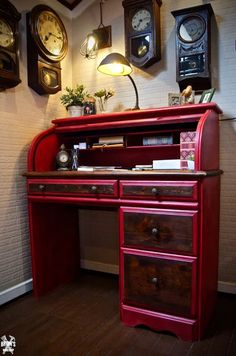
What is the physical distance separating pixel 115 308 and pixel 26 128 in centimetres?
153

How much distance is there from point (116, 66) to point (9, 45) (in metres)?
0.79

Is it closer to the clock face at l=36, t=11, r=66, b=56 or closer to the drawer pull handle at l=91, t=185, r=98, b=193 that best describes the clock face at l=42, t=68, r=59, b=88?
the clock face at l=36, t=11, r=66, b=56

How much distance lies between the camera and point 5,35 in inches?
78.4

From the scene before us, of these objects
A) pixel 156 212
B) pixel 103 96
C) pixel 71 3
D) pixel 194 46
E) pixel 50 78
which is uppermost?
pixel 71 3

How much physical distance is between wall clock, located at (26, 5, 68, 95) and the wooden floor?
1.67 metres

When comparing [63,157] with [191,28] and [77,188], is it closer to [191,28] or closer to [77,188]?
[77,188]

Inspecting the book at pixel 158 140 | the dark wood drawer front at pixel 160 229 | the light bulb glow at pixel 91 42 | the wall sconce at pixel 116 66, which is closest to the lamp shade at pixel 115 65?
the wall sconce at pixel 116 66

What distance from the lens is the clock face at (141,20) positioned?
219 centimetres

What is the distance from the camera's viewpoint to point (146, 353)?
5.02ft

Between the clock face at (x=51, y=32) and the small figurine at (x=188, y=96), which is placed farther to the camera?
the clock face at (x=51, y=32)

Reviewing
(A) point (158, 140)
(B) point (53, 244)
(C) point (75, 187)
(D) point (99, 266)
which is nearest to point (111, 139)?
(A) point (158, 140)

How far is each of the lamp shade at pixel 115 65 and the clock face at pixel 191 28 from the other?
451 mm

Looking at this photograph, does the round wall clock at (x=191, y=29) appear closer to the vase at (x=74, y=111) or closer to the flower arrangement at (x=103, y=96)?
the flower arrangement at (x=103, y=96)

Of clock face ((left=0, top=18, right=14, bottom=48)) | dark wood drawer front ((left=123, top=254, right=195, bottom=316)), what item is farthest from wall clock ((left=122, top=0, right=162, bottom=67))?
dark wood drawer front ((left=123, top=254, right=195, bottom=316))
